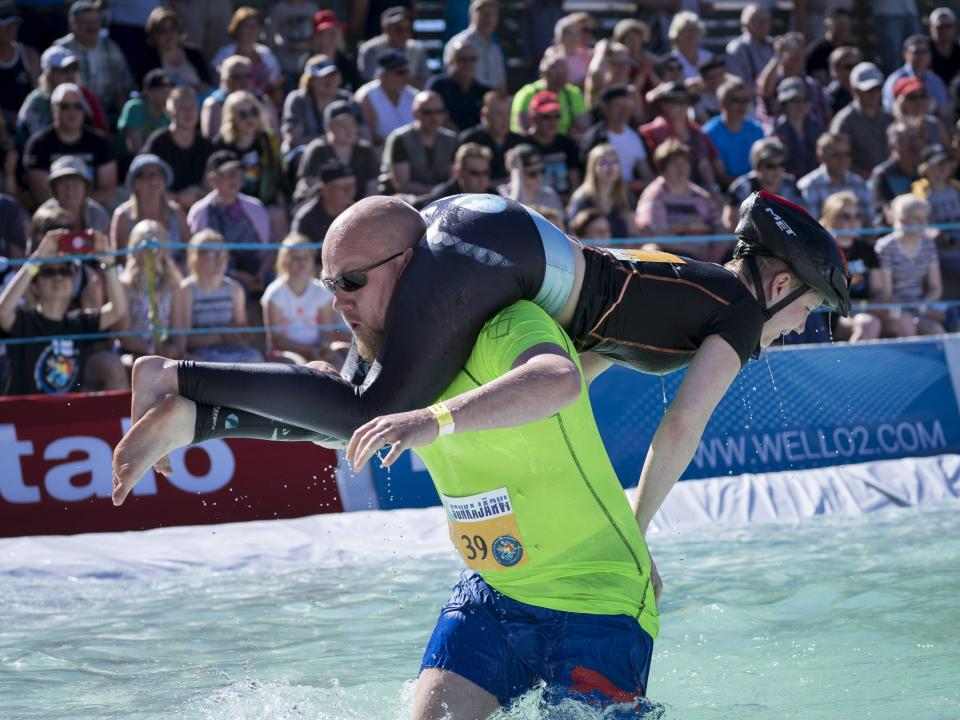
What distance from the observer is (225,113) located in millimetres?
10000

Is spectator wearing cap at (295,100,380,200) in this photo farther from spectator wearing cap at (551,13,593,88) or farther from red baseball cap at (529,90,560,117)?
spectator wearing cap at (551,13,593,88)

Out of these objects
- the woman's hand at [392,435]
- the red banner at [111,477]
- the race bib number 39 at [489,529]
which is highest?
the woman's hand at [392,435]

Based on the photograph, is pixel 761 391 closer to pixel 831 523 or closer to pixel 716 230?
pixel 831 523

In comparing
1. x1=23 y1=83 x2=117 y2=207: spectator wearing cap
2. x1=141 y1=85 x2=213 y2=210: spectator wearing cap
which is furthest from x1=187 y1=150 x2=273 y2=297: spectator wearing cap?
x1=23 y1=83 x2=117 y2=207: spectator wearing cap

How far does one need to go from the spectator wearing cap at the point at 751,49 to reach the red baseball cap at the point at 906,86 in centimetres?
130

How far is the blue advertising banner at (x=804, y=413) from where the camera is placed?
27.1 ft

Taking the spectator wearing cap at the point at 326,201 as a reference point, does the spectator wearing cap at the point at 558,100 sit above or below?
above

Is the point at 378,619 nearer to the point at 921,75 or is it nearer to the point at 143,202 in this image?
the point at 143,202

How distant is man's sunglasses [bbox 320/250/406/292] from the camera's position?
351 cm

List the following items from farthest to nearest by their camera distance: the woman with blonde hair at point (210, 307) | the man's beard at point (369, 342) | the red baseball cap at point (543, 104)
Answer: the red baseball cap at point (543, 104) → the woman with blonde hair at point (210, 307) → the man's beard at point (369, 342)

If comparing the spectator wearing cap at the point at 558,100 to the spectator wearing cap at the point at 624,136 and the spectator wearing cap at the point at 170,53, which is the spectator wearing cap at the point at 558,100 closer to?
the spectator wearing cap at the point at 624,136

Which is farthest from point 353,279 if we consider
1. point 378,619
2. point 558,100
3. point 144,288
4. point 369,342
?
point 558,100

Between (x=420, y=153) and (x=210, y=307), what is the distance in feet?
8.40

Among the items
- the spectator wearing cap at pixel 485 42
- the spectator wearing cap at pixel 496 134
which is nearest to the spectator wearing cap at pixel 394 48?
the spectator wearing cap at pixel 485 42
